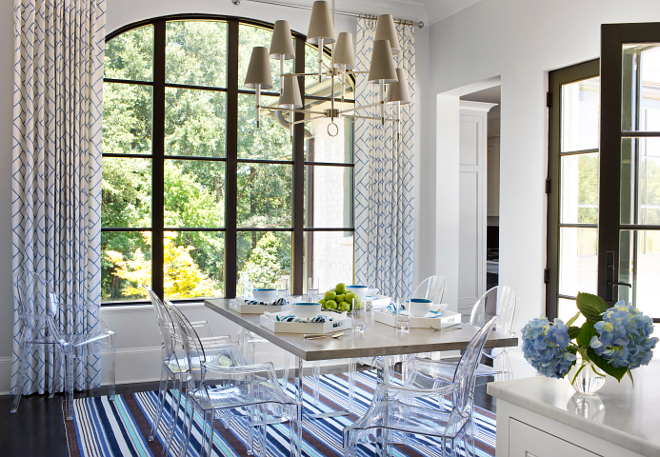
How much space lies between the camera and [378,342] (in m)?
2.57

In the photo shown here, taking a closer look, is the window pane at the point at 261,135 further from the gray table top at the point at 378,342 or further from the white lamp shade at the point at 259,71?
the gray table top at the point at 378,342

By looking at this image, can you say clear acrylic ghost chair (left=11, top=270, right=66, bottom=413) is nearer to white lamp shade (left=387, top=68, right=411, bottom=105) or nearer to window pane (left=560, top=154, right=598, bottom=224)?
white lamp shade (left=387, top=68, right=411, bottom=105)

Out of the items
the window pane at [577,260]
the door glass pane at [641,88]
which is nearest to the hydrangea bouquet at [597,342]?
the door glass pane at [641,88]

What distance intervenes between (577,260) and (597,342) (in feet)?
9.20

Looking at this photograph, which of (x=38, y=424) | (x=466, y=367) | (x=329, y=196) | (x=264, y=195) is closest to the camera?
(x=466, y=367)

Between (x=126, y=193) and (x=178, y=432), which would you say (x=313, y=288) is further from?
(x=126, y=193)

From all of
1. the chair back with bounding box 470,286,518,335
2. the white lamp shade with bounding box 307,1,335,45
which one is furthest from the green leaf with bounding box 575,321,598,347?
the chair back with bounding box 470,286,518,335

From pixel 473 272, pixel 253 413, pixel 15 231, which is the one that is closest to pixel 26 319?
pixel 15 231

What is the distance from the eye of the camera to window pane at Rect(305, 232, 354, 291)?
5195mm

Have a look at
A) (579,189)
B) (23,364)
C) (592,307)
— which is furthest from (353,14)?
→ (592,307)

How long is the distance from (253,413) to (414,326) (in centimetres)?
113

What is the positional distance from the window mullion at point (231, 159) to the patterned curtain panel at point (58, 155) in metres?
0.99

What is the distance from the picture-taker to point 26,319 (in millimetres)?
3947

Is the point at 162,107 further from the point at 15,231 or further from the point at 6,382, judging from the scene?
the point at 6,382
